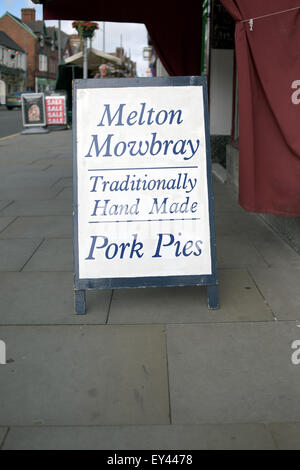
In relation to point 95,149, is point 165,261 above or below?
below

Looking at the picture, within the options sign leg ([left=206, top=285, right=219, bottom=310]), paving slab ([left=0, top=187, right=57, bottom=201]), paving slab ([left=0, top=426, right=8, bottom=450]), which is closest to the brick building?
paving slab ([left=0, top=187, right=57, bottom=201])

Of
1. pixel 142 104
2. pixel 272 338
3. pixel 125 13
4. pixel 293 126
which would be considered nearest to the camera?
pixel 272 338

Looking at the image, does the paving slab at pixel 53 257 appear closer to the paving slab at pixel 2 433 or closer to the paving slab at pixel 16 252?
the paving slab at pixel 16 252

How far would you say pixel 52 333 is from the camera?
3.33 meters

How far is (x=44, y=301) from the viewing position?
385 cm

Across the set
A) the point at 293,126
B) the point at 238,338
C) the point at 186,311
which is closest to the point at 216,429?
the point at 238,338

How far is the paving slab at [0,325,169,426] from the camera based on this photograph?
8.19 ft

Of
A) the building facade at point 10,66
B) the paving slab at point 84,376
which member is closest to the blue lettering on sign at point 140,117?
the paving slab at point 84,376

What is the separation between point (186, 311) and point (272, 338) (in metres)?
0.69

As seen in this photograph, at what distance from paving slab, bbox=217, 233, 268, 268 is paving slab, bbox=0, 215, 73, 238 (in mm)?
1680

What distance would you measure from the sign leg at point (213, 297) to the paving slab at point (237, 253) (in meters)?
0.95

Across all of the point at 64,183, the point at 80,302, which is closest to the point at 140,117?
the point at 80,302

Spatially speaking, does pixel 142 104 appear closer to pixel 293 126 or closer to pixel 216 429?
pixel 293 126

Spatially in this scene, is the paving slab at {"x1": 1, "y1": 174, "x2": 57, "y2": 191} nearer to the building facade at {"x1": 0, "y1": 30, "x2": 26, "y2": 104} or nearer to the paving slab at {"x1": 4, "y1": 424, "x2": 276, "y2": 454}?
the paving slab at {"x1": 4, "y1": 424, "x2": 276, "y2": 454}
